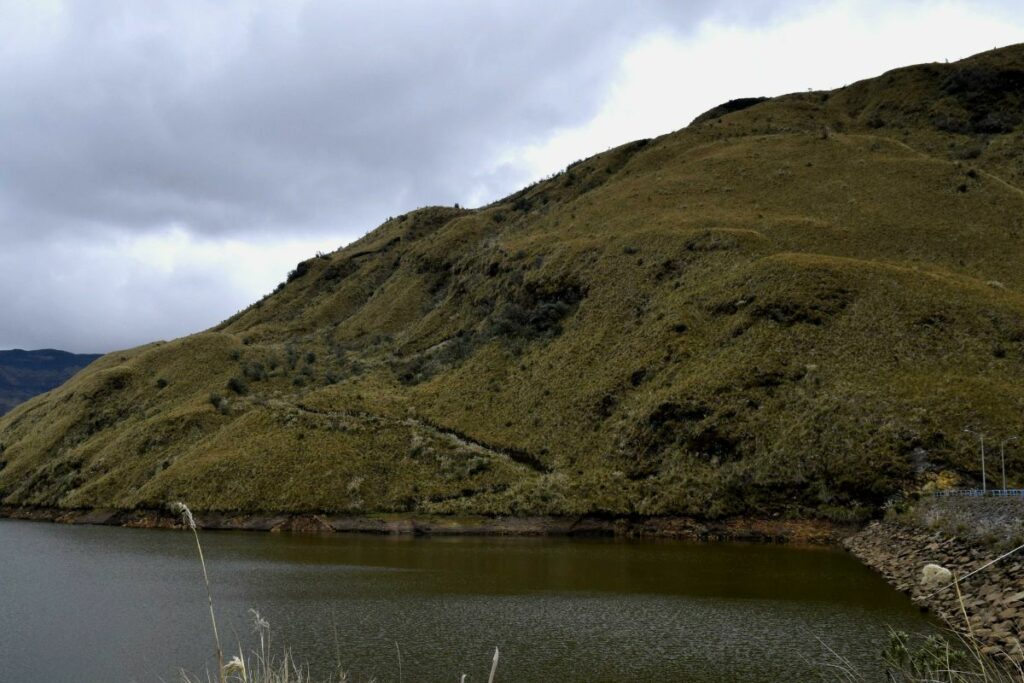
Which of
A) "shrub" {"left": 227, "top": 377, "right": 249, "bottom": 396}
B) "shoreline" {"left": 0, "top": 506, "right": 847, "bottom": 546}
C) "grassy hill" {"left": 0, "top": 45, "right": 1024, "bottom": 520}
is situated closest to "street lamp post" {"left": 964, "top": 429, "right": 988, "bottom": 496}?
"grassy hill" {"left": 0, "top": 45, "right": 1024, "bottom": 520}

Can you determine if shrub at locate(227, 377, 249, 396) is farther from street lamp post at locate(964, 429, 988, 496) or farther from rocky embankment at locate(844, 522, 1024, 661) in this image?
street lamp post at locate(964, 429, 988, 496)

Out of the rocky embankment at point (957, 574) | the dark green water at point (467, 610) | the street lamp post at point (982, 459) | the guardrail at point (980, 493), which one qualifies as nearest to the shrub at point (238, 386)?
the dark green water at point (467, 610)

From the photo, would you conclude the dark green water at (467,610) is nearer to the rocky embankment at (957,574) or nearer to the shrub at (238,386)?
the rocky embankment at (957,574)

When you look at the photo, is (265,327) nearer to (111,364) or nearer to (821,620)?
(111,364)

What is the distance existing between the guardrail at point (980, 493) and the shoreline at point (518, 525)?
6411mm

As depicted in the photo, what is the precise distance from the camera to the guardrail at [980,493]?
133 feet

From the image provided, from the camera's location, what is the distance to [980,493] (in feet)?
141

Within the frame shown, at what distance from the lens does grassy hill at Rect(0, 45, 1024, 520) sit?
191 ft

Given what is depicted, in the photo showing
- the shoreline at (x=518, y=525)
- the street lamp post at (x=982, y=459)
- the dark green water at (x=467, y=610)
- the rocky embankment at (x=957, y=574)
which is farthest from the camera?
the shoreline at (x=518, y=525)

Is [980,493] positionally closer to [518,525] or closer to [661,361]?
[518,525]

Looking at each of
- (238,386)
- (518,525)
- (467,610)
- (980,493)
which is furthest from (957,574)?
Answer: (238,386)

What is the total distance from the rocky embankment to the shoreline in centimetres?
419

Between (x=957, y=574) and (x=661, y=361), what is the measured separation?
41685 mm

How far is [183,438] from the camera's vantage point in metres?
83.9
